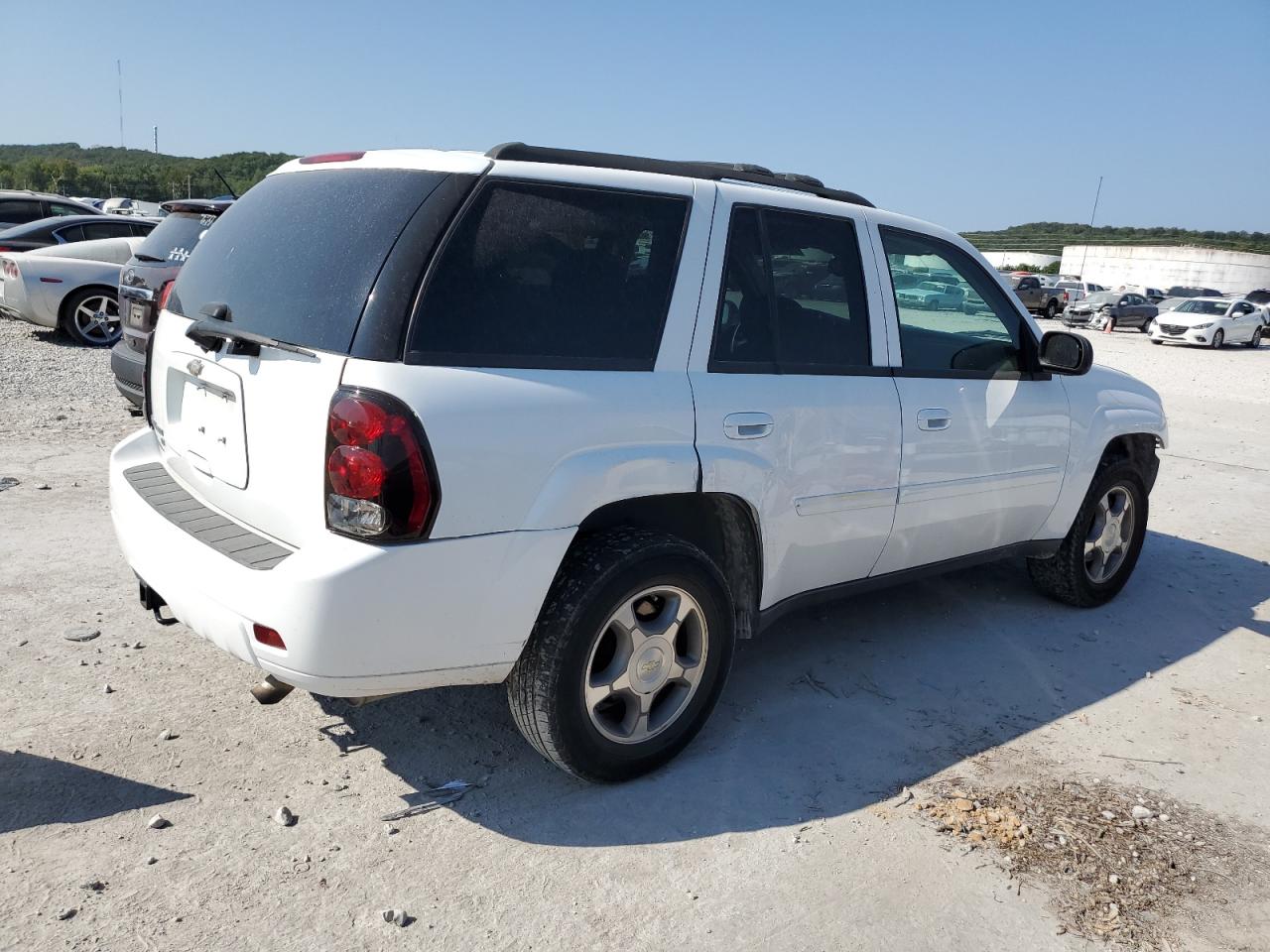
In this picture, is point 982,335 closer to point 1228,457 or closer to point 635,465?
point 635,465

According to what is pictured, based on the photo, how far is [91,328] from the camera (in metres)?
12.6

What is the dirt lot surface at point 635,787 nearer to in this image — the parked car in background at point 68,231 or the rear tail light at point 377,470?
the rear tail light at point 377,470

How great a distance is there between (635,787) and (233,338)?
1919 millimetres

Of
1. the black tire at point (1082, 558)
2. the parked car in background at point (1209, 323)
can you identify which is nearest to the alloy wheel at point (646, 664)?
the black tire at point (1082, 558)

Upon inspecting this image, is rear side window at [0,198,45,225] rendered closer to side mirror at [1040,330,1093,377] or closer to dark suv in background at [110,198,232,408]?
Answer: dark suv in background at [110,198,232,408]

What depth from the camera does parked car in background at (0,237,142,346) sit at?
1201cm

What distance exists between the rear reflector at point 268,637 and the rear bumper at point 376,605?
0.02m

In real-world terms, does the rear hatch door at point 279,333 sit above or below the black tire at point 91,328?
above

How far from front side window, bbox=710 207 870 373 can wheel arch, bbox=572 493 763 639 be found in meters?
0.48

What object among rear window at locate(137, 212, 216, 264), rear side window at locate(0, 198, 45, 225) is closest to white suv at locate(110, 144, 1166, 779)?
rear window at locate(137, 212, 216, 264)

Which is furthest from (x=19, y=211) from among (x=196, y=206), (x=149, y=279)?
(x=149, y=279)

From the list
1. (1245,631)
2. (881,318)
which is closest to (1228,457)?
(1245,631)

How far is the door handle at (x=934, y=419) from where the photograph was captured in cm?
400

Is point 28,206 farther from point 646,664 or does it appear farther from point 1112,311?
point 1112,311
